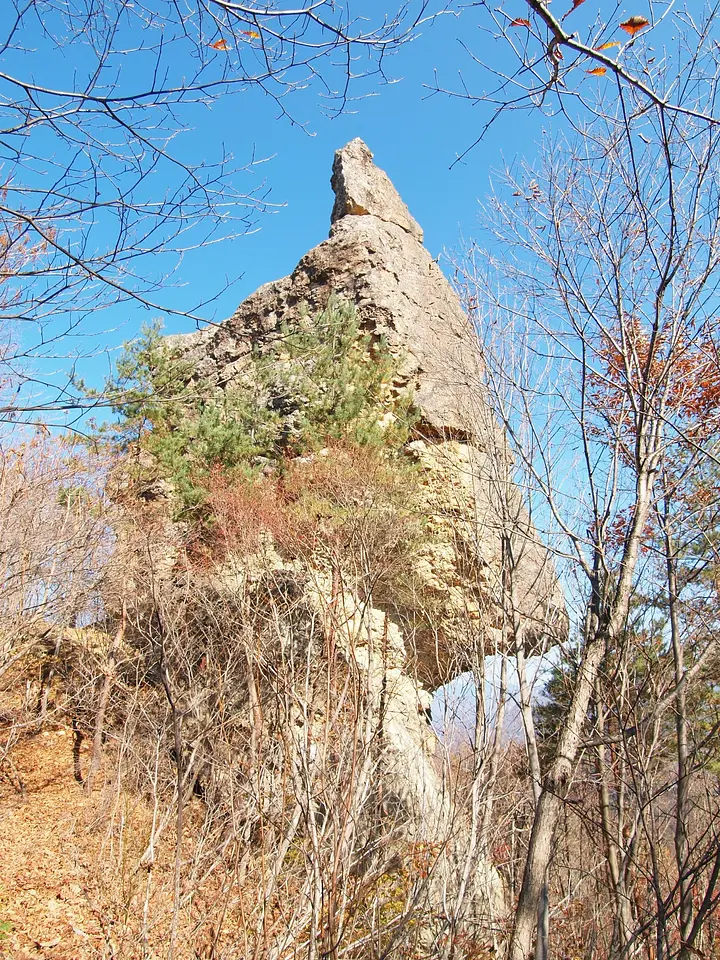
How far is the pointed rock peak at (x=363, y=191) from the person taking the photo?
1316cm

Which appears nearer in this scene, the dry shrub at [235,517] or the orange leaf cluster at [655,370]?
the orange leaf cluster at [655,370]

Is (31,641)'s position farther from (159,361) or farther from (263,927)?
(263,927)

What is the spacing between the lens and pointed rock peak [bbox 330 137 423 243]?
13156 mm

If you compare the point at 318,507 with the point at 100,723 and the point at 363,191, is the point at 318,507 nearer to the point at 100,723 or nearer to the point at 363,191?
the point at 100,723

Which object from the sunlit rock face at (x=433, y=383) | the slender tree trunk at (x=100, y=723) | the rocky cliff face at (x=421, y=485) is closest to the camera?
the rocky cliff face at (x=421, y=485)

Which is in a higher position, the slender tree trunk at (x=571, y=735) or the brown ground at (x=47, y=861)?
the slender tree trunk at (x=571, y=735)

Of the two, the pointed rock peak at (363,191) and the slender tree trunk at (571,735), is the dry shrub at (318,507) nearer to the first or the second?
the slender tree trunk at (571,735)

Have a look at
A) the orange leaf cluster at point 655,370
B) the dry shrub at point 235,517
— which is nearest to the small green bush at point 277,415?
the dry shrub at point 235,517

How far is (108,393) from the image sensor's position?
2.02 metres

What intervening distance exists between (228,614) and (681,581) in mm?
5784

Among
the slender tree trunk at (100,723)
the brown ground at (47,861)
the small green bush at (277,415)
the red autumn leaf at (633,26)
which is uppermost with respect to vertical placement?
the small green bush at (277,415)

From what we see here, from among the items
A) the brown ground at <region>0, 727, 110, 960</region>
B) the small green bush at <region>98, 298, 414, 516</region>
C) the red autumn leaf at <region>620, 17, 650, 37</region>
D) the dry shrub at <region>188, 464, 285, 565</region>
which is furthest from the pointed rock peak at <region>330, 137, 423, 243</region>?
the red autumn leaf at <region>620, 17, 650, 37</region>

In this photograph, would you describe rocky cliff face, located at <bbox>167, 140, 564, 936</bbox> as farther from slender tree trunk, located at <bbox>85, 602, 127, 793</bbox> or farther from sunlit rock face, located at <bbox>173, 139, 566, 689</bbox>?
slender tree trunk, located at <bbox>85, 602, 127, 793</bbox>

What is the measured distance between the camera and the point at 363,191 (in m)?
13.3
